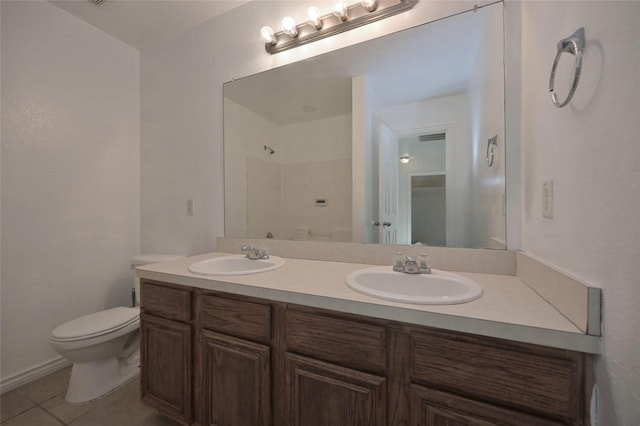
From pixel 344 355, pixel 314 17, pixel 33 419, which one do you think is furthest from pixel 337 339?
pixel 33 419

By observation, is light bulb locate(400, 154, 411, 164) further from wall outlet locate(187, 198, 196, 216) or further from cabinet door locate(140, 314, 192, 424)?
wall outlet locate(187, 198, 196, 216)

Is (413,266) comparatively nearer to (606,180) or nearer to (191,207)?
(606,180)

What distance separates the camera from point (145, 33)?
6.51 ft

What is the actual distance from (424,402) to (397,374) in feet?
0.30

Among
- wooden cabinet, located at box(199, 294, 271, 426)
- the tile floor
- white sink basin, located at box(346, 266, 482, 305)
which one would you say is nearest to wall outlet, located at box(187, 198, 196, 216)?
wooden cabinet, located at box(199, 294, 271, 426)

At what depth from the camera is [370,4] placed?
1262 millimetres

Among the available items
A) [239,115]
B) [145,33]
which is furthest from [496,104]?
[145,33]

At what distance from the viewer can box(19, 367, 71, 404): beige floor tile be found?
1.46 meters

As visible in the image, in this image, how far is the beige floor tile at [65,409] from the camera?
1.30 m

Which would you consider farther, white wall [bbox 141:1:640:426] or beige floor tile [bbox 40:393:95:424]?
beige floor tile [bbox 40:393:95:424]

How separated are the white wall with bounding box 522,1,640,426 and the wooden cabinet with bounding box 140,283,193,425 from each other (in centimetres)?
133

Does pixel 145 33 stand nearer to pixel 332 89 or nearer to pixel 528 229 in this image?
pixel 332 89

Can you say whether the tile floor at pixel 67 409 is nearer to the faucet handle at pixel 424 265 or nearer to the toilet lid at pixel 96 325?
the toilet lid at pixel 96 325

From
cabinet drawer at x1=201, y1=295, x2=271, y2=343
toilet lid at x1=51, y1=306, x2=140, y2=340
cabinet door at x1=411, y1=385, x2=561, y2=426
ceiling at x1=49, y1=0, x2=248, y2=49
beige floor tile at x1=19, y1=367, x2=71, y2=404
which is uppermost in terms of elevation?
ceiling at x1=49, y1=0, x2=248, y2=49
